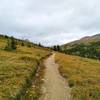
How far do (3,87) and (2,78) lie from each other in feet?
19.6

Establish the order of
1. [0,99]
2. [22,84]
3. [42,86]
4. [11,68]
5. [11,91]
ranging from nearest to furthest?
[0,99] → [11,91] → [22,84] → [42,86] → [11,68]

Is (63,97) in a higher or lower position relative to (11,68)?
lower

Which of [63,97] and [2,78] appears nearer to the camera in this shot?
[63,97]

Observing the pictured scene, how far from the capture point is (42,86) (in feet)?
107

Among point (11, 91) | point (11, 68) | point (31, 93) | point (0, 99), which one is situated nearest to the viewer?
point (0, 99)

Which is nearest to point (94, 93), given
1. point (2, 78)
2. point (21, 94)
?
point (21, 94)

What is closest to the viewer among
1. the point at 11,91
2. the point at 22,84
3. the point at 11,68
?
the point at 11,91

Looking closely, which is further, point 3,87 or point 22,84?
point 22,84

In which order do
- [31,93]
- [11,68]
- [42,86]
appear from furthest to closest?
[11,68] → [42,86] → [31,93]

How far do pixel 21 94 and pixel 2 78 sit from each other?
26.4 ft

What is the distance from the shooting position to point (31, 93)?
27.5 meters

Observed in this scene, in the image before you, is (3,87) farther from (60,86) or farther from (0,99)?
(60,86)

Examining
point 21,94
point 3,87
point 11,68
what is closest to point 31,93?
point 21,94

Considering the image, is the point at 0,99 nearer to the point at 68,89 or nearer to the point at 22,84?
the point at 22,84
